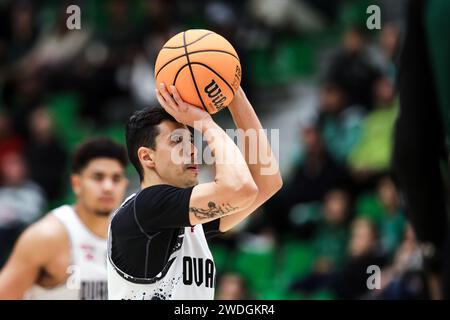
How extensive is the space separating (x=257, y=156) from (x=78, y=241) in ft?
6.99

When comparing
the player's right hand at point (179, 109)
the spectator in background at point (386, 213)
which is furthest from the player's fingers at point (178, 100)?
the spectator in background at point (386, 213)

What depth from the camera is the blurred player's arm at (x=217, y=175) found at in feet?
11.3

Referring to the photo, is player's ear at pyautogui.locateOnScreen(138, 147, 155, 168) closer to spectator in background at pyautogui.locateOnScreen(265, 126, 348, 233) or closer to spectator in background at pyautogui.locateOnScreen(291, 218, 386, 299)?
spectator in background at pyautogui.locateOnScreen(291, 218, 386, 299)

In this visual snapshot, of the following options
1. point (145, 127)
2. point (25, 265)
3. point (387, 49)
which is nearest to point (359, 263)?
point (387, 49)

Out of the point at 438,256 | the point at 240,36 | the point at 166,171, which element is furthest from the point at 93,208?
the point at 240,36

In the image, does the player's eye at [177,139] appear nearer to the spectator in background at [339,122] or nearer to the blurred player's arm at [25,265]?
the blurred player's arm at [25,265]

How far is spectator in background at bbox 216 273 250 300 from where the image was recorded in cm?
839

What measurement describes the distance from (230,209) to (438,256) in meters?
1.98

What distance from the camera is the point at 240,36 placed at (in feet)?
38.6

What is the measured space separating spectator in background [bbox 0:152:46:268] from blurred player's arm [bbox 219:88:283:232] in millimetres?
6952

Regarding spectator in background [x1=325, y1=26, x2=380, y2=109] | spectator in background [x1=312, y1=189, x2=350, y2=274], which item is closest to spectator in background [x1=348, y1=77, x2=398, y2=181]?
spectator in background [x1=325, y1=26, x2=380, y2=109]

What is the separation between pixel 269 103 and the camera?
1208cm

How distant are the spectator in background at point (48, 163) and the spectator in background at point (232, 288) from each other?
11.3 feet

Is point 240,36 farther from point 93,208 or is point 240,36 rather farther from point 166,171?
point 166,171
